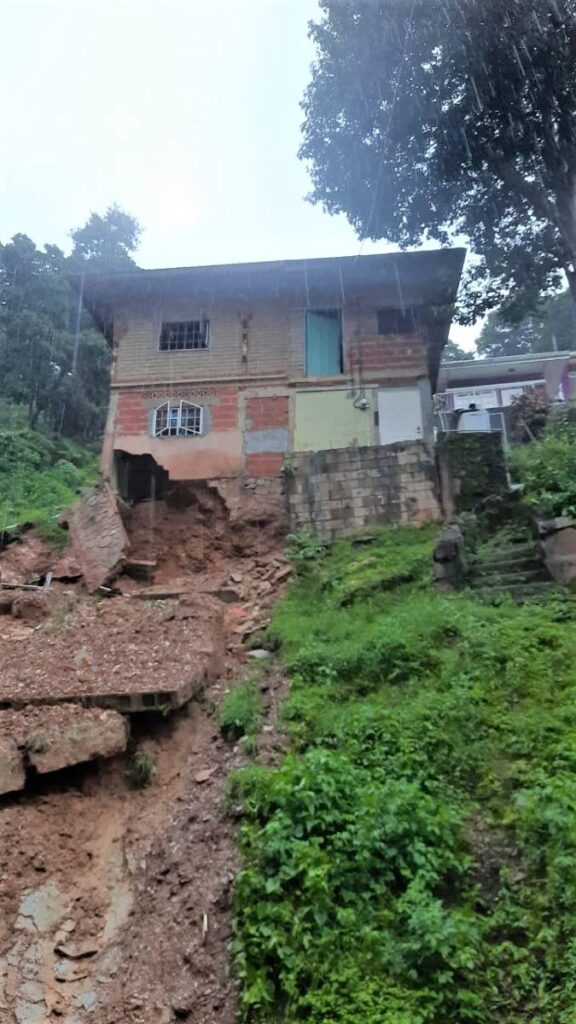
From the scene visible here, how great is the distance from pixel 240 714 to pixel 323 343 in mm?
9545

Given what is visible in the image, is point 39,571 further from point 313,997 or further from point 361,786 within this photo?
point 313,997

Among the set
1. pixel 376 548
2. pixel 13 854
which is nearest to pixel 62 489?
pixel 376 548

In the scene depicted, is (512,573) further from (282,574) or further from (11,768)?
(11,768)

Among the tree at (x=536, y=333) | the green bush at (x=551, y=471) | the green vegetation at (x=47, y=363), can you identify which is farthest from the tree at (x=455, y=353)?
the green bush at (x=551, y=471)

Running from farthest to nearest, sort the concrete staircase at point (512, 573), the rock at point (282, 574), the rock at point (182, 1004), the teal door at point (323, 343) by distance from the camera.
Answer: the teal door at point (323, 343), the rock at point (282, 574), the concrete staircase at point (512, 573), the rock at point (182, 1004)

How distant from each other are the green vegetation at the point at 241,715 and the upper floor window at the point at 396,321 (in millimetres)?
9539

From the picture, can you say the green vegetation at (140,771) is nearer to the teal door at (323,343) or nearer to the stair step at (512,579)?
the stair step at (512,579)

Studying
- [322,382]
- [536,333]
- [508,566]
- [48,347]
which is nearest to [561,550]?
[508,566]

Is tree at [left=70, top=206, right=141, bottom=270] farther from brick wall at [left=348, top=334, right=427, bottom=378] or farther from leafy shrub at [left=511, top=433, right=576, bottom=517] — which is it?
leafy shrub at [left=511, top=433, right=576, bottom=517]

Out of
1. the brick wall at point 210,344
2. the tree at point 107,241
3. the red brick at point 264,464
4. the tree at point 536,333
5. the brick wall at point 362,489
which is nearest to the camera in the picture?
the brick wall at point 362,489

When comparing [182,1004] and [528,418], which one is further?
[528,418]

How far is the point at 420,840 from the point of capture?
4.24 m

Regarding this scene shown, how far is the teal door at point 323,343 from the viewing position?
13.9 m

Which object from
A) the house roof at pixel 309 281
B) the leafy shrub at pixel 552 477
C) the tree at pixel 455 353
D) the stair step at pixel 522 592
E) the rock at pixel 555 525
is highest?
the tree at pixel 455 353
